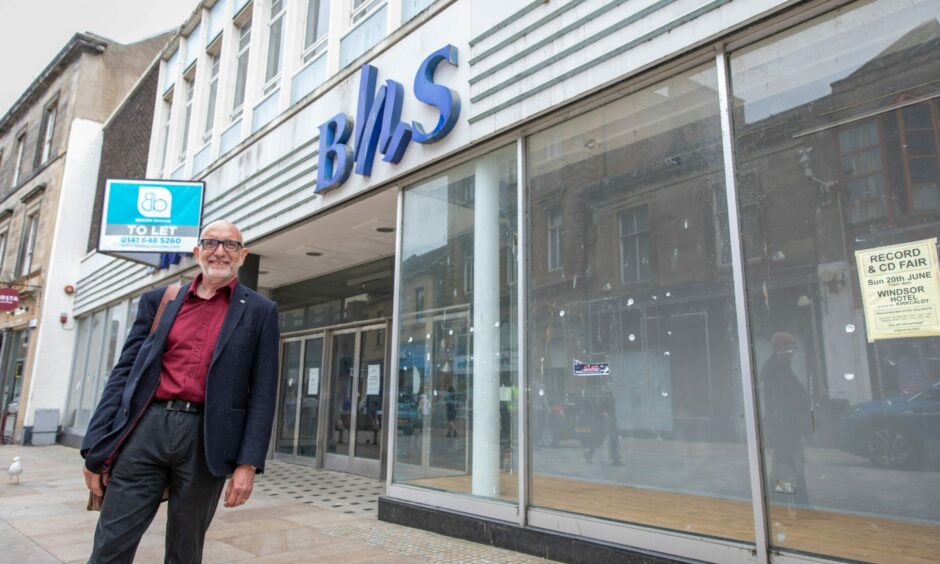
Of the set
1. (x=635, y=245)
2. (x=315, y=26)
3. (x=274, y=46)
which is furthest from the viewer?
(x=274, y=46)

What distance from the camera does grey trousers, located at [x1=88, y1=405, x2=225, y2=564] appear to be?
7.98 feet

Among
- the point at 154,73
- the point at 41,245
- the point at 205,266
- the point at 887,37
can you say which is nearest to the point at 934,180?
the point at 887,37

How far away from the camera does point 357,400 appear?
10.4 metres

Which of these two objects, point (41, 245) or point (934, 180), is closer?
point (934, 180)

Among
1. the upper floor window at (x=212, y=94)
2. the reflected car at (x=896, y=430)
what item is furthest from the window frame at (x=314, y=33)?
the reflected car at (x=896, y=430)

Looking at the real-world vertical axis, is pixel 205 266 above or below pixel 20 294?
below

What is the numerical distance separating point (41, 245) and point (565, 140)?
18.7 metres

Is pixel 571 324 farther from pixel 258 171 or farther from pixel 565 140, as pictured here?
pixel 258 171

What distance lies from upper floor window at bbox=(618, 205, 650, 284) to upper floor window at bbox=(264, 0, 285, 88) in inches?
288

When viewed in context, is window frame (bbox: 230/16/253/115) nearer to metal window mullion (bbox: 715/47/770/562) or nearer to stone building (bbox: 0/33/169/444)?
metal window mullion (bbox: 715/47/770/562)

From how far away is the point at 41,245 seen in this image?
18641 mm

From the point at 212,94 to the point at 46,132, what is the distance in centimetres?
1211

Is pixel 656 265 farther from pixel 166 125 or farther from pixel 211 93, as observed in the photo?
pixel 166 125

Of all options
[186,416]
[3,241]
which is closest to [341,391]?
[186,416]
